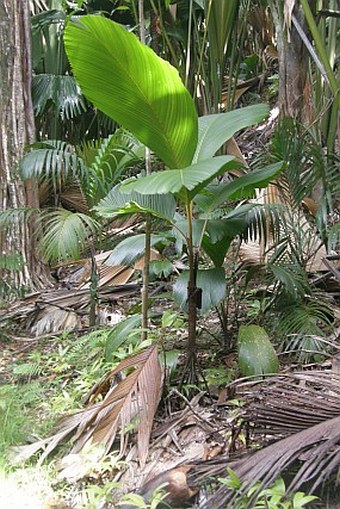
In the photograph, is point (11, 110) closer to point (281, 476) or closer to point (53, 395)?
point (53, 395)

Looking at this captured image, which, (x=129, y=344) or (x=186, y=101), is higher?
(x=186, y=101)

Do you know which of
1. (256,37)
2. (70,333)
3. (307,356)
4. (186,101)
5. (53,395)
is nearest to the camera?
(186,101)

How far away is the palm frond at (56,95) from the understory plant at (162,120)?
3147mm

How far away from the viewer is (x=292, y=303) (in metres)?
2.99

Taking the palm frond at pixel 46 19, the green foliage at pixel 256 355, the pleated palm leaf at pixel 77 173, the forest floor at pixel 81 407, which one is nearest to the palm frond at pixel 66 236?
the pleated palm leaf at pixel 77 173

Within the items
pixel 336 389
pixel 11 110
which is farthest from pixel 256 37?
pixel 336 389

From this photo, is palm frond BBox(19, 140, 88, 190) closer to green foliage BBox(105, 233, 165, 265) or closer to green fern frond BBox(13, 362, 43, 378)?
green foliage BBox(105, 233, 165, 265)

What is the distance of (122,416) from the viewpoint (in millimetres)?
2312

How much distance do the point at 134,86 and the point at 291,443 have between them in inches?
52.1

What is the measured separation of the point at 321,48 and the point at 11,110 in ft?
7.06

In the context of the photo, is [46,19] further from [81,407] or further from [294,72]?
[81,407]

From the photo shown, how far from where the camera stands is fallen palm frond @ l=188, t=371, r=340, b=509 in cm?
154

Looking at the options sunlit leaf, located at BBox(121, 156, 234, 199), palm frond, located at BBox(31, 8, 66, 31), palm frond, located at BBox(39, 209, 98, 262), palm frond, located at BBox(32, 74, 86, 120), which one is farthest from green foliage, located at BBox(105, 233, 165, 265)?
palm frond, located at BBox(31, 8, 66, 31)

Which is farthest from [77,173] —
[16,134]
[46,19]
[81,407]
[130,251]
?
[46,19]
